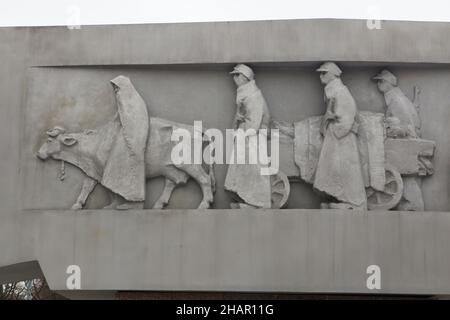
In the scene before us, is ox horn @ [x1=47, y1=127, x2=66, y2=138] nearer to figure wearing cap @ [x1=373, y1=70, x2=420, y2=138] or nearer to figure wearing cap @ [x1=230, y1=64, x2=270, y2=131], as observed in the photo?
figure wearing cap @ [x1=230, y1=64, x2=270, y2=131]

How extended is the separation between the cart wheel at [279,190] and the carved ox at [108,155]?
0.80 m

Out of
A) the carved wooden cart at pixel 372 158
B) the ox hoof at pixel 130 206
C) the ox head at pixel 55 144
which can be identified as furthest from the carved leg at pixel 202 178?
the ox head at pixel 55 144

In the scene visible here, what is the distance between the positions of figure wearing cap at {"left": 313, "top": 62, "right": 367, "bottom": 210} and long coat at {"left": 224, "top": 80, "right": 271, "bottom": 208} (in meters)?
0.71

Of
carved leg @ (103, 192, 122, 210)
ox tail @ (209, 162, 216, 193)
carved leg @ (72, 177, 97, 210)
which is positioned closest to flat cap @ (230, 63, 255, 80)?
ox tail @ (209, 162, 216, 193)

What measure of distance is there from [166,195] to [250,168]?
3.83 ft

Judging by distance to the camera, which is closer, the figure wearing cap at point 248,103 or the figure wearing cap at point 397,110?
the figure wearing cap at point 248,103

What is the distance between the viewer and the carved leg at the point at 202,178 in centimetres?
1142

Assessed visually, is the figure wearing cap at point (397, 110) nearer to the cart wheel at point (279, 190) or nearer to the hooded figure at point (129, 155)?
the cart wheel at point (279, 190)

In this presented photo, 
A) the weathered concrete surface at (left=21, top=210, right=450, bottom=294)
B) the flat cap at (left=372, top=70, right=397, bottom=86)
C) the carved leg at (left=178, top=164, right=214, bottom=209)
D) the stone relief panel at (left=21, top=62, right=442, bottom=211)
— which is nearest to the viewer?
the weathered concrete surface at (left=21, top=210, right=450, bottom=294)

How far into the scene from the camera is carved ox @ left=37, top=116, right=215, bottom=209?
37.7 feet

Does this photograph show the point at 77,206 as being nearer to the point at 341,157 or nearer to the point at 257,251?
the point at 257,251

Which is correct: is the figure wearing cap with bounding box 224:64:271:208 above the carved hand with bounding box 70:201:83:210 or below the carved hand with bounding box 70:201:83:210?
above

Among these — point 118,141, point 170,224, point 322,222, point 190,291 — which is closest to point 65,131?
point 118,141
